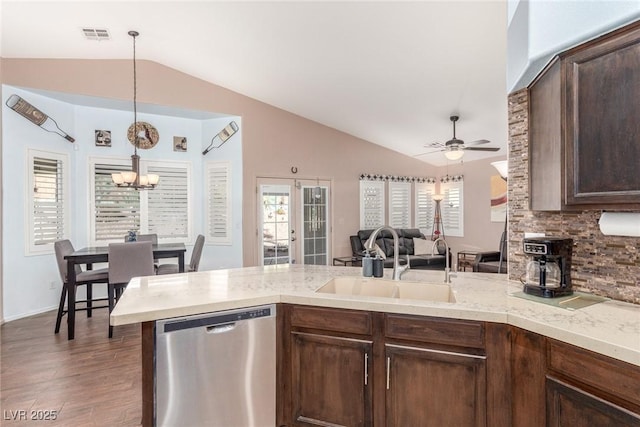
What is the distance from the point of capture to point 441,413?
1581 mm

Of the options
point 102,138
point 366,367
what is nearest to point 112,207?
point 102,138

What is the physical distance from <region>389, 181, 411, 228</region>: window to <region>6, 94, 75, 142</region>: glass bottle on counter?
5799 mm

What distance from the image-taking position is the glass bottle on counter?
13.8 ft

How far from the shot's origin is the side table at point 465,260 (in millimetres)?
6668

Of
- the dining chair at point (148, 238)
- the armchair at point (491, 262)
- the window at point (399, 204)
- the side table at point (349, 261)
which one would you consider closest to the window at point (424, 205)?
the window at point (399, 204)

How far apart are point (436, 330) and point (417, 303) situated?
15cm

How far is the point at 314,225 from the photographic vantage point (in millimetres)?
6395

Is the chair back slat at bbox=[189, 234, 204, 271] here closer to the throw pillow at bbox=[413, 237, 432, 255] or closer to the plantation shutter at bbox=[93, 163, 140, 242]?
the plantation shutter at bbox=[93, 163, 140, 242]

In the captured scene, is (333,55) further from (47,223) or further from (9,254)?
(9,254)

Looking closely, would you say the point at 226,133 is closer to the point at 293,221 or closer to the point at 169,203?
the point at 169,203

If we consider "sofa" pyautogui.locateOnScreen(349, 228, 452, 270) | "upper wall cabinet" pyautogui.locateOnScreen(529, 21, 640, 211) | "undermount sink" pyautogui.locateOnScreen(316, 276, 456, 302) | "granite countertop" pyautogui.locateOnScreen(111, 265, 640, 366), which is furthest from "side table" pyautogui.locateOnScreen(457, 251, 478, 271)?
"upper wall cabinet" pyautogui.locateOnScreen(529, 21, 640, 211)

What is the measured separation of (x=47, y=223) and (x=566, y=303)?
5.70 metres

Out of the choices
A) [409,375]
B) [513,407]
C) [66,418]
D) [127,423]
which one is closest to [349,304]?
[409,375]

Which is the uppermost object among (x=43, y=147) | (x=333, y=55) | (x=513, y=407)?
(x=333, y=55)
